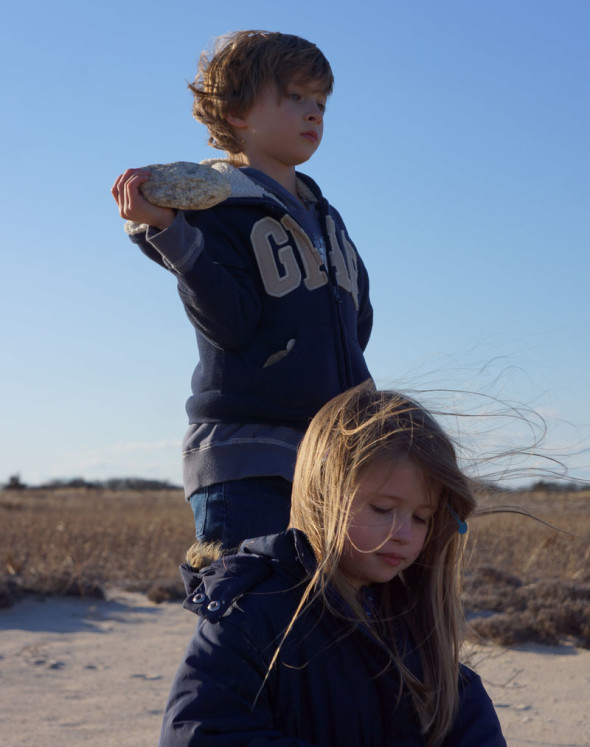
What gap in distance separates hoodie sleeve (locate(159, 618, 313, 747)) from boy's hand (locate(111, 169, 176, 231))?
3.53 feet

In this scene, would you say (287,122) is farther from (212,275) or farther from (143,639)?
(143,639)

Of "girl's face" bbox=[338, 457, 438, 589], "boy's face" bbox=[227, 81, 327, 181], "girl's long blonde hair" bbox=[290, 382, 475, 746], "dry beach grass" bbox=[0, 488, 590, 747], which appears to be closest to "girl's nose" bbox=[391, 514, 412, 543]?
"girl's face" bbox=[338, 457, 438, 589]

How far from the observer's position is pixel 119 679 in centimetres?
491

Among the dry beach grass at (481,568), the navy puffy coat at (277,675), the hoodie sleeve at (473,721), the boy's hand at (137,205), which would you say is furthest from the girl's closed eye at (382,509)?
the boy's hand at (137,205)

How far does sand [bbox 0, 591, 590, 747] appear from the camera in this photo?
396cm

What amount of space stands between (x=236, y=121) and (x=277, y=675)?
5.80ft

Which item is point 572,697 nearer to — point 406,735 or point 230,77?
point 406,735

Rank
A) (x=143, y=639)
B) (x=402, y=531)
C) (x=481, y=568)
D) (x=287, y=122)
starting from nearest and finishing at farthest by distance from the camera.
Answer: (x=402, y=531) → (x=287, y=122) → (x=143, y=639) → (x=481, y=568)

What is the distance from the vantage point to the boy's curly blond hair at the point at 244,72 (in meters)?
2.95

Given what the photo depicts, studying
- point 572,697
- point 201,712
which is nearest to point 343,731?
point 201,712

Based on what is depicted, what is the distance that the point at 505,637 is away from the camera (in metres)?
5.38

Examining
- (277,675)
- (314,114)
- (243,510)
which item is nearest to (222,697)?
(277,675)

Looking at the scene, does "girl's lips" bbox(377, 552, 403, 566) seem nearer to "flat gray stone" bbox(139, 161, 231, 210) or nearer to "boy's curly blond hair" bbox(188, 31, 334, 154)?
"flat gray stone" bbox(139, 161, 231, 210)

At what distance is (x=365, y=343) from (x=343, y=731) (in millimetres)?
1580
